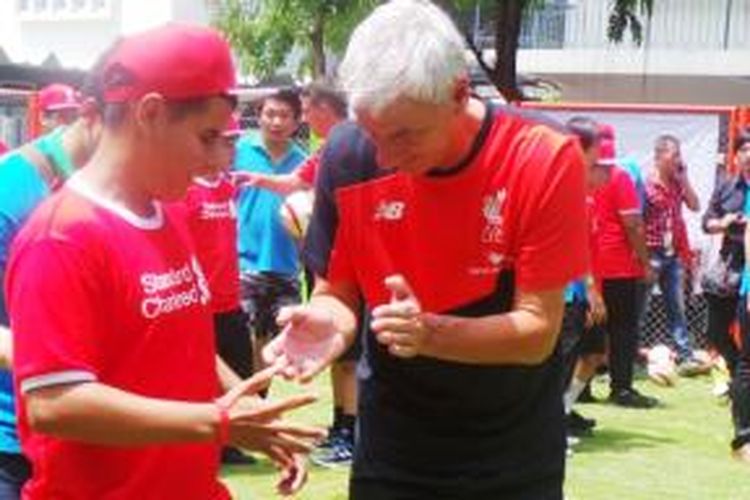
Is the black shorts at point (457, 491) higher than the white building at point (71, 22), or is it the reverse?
the black shorts at point (457, 491)

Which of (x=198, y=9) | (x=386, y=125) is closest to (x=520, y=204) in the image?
(x=386, y=125)

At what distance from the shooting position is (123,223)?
2834mm

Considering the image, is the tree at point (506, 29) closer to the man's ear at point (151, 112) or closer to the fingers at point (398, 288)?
the fingers at point (398, 288)

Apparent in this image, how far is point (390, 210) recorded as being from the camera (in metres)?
3.31

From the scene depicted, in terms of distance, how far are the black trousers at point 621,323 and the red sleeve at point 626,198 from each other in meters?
0.48

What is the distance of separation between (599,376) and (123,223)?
379 inches

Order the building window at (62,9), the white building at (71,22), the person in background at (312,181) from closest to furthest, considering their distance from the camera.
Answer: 1. the person in background at (312,181)
2. the white building at (71,22)
3. the building window at (62,9)

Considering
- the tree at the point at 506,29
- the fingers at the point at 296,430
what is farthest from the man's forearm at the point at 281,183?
the tree at the point at 506,29

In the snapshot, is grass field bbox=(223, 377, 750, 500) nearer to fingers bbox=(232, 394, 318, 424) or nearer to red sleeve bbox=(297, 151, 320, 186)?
red sleeve bbox=(297, 151, 320, 186)

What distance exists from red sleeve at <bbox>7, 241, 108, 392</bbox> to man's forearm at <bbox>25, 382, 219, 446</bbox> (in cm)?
3

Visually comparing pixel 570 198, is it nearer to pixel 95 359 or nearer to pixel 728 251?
pixel 95 359

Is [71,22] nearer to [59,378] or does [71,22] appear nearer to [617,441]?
[617,441]

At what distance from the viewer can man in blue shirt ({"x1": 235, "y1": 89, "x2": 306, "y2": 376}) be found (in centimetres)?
862

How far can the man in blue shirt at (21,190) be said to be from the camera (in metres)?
3.65
